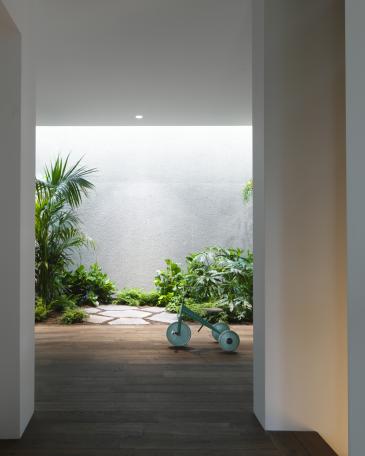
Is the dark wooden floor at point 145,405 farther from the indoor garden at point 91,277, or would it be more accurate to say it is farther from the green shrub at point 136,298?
the green shrub at point 136,298

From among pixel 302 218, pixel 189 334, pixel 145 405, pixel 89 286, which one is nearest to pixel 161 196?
pixel 89 286

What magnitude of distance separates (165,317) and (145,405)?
3520 millimetres

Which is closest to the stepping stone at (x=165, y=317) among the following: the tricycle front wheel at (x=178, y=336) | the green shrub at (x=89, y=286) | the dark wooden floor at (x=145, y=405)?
the green shrub at (x=89, y=286)

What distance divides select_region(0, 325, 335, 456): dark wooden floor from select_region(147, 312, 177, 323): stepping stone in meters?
1.35

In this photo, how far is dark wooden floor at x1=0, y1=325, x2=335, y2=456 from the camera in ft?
8.71

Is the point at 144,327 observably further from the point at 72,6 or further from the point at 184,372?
the point at 72,6

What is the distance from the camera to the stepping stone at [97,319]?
6431mm

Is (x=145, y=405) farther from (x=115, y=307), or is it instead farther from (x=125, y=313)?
(x=115, y=307)

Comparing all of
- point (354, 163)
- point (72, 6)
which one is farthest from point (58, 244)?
point (354, 163)

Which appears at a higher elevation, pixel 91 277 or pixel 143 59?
pixel 143 59

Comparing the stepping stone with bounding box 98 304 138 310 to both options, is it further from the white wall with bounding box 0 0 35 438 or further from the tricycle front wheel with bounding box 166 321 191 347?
the white wall with bounding box 0 0 35 438

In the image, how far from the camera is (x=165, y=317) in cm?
682

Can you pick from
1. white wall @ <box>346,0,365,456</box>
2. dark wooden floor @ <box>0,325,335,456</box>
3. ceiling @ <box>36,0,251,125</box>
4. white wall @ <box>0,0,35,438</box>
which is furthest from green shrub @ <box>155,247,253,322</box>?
white wall @ <box>346,0,365,456</box>

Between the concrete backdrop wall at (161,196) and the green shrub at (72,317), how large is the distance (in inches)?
65.0
